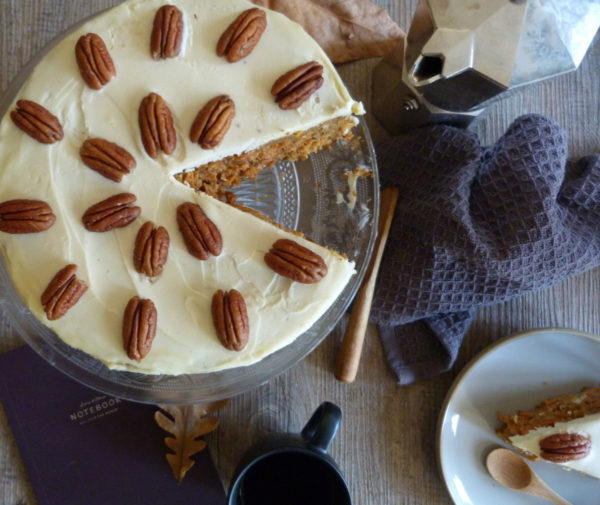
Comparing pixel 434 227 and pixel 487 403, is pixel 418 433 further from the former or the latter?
Answer: pixel 434 227

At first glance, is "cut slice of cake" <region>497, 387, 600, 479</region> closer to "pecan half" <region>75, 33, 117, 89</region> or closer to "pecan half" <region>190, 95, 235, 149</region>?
"pecan half" <region>190, 95, 235, 149</region>

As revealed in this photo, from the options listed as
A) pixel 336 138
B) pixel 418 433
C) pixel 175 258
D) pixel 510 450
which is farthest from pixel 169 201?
pixel 510 450

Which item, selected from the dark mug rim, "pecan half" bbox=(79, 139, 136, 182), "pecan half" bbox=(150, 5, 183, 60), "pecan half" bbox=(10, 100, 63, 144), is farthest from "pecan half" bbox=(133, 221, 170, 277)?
the dark mug rim

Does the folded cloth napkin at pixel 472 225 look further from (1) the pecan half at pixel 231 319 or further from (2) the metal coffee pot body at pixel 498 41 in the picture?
(1) the pecan half at pixel 231 319

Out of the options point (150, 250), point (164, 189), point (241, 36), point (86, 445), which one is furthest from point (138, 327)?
point (241, 36)

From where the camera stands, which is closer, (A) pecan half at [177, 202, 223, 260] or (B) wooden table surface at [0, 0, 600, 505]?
(A) pecan half at [177, 202, 223, 260]

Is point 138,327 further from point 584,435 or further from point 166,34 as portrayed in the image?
point 584,435

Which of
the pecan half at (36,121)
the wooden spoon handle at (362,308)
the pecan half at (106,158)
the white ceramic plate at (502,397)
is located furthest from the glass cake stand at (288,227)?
the white ceramic plate at (502,397)
